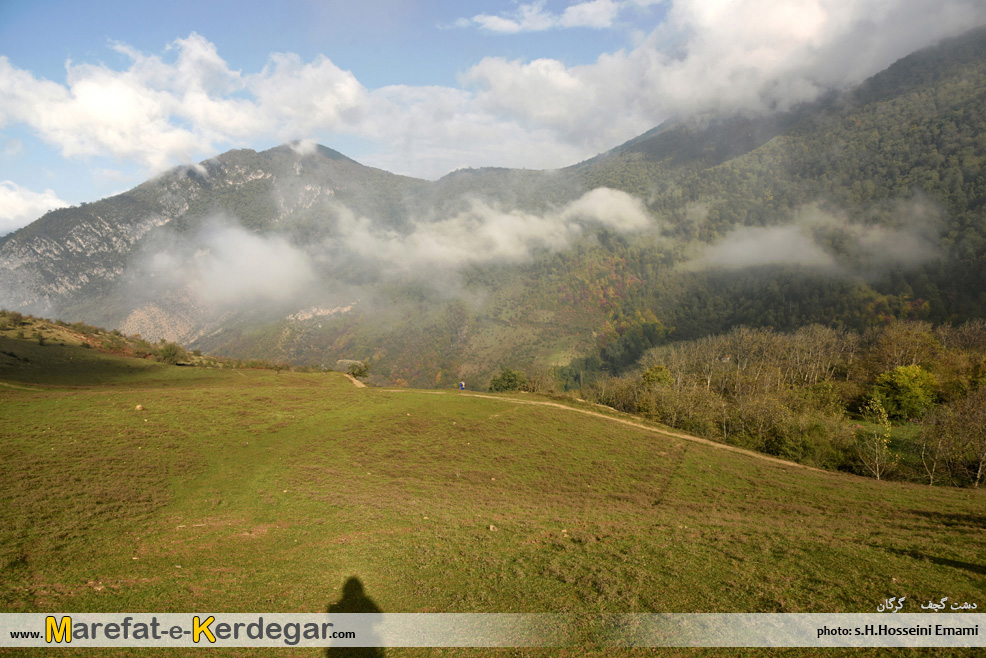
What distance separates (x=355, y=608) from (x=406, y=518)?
8.55 meters

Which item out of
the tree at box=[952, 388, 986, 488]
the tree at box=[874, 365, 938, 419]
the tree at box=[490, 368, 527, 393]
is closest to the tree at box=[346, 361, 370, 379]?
the tree at box=[490, 368, 527, 393]

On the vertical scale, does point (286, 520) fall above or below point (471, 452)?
above

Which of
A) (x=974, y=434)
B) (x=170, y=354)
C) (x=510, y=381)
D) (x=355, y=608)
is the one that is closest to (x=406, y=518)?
(x=355, y=608)

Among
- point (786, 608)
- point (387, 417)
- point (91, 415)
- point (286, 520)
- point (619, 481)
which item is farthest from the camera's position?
point (387, 417)

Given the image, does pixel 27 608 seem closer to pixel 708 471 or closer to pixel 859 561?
A: pixel 859 561

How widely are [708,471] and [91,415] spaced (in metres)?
48.3

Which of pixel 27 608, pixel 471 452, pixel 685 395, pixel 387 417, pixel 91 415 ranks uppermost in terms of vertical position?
pixel 91 415

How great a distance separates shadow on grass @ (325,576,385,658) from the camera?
1131cm

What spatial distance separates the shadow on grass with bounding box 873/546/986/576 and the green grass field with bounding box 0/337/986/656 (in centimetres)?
13

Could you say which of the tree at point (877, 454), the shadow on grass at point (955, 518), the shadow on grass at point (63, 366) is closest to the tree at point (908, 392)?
the tree at point (877, 454)

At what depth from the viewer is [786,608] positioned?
13.0m

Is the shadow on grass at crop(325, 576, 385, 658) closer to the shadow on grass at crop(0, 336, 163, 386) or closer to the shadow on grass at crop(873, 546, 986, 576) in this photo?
the shadow on grass at crop(873, 546, 986, 576)

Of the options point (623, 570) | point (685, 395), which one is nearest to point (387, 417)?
point (623, 570)

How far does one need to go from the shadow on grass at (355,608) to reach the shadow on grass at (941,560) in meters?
20.6
